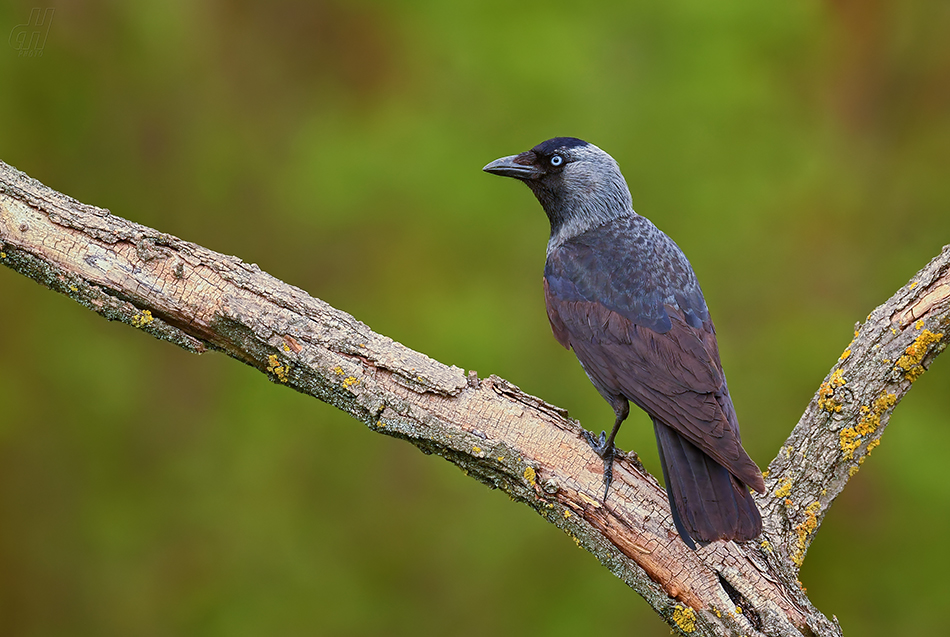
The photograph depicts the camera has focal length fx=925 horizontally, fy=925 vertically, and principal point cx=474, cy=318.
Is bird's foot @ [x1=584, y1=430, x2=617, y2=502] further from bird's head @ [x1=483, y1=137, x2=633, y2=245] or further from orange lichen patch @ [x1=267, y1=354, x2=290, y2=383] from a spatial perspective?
bird's head @ [x1=483, y1=137, x2=633, y2=245]

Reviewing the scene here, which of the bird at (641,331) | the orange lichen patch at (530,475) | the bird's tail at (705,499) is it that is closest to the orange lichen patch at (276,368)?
the orange lichen patch at (530,475)

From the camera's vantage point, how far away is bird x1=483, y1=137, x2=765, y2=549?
314 cm

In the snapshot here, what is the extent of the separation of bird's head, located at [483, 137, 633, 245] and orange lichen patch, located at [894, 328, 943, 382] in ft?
5.67

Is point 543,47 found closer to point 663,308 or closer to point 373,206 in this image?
point 373,206

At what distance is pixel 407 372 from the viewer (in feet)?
10.8

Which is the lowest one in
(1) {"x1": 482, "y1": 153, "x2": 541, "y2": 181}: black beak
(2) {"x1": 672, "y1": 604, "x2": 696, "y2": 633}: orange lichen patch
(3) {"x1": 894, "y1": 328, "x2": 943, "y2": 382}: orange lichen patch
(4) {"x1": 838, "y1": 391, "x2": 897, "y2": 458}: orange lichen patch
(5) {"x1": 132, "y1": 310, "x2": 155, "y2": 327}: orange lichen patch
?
(2) {"x1": 672, "y1": 604, "x2": 696, "y2": 633}: orange lichen patch

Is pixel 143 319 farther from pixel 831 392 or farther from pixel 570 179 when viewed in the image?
pixel 831 392

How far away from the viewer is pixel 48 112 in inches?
240

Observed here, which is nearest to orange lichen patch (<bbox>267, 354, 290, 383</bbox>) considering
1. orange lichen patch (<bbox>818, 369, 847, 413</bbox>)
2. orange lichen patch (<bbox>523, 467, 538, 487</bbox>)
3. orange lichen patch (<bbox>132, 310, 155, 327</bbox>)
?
orange lichen patch (<bbox>132, 310, 155, 327</bbox>)

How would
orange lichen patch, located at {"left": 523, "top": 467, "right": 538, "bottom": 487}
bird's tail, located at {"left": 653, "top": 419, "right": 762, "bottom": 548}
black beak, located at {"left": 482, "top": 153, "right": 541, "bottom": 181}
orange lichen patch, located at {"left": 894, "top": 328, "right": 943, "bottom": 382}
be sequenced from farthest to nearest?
1. black beak, located at {"left": 482, "top": 153, "right": 541, "bottom": 181}
2. orange lichen patch, located at {"left": 894, "top": 328, "right": 943, "bottom": 382}
3. orange lichen patch, located at {"left": 523, "top": 467, "right": 538, "bottom": 487}
4. bird's tail, located at {"left": 653, "top": 419, "right": 762, "bottom": 548}

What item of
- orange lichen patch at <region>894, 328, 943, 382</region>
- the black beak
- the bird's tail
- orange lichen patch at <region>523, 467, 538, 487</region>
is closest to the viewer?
the bird's tail

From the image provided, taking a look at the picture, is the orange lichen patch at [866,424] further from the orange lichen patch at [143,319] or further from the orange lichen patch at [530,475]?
the orange lichen patch at [143,319]

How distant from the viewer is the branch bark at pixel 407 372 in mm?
3129

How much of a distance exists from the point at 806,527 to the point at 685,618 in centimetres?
72
